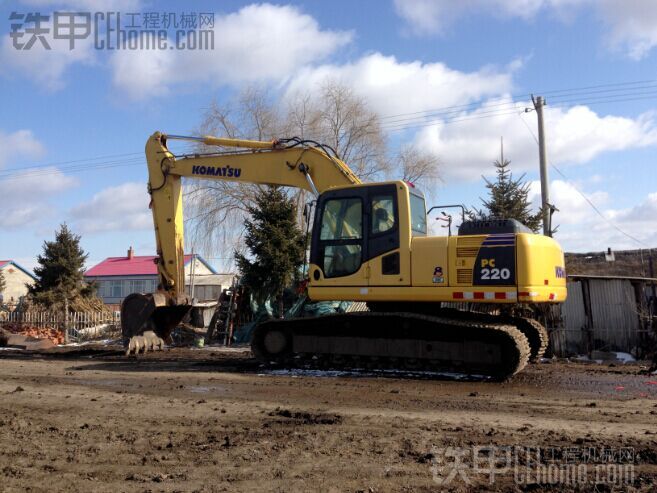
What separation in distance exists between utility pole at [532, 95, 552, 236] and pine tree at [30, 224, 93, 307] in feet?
64.6

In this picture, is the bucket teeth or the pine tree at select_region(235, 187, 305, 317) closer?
the bucket teeth

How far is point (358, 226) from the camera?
1080cm

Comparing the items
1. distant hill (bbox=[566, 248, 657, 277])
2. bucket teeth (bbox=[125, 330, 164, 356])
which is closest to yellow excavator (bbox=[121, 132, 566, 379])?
bucket teeth (bbox=[125, 330, 164, 356])

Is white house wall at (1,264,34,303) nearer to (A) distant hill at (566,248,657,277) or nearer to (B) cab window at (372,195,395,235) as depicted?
(A) distant hill at (566,248,657,277)

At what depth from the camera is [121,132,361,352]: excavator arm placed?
42.4ft

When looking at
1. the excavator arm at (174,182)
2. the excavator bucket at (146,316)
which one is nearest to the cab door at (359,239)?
the excavator arm at (174,182)

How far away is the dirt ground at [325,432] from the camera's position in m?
4.68

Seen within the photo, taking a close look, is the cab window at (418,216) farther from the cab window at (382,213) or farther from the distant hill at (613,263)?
the distant hill at (613,263)

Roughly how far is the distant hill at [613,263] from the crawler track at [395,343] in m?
9.85

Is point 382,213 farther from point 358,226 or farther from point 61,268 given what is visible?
point 61,268

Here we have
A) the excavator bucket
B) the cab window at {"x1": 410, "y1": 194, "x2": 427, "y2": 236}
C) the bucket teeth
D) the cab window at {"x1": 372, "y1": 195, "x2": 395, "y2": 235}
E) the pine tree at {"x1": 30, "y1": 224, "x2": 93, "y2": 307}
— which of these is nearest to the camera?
the cab window at {"x1": 372, "y1": 195, "x2": 395, "y2": 235}

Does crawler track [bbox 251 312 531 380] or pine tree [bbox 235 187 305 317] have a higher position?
pine tree [bbox 235 187 305 317]

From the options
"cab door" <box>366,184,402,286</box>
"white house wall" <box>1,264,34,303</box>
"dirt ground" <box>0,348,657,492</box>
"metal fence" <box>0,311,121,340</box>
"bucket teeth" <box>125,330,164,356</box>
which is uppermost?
"white house wall" <box>1,264,34,303</box>

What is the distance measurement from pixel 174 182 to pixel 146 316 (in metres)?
3.06
